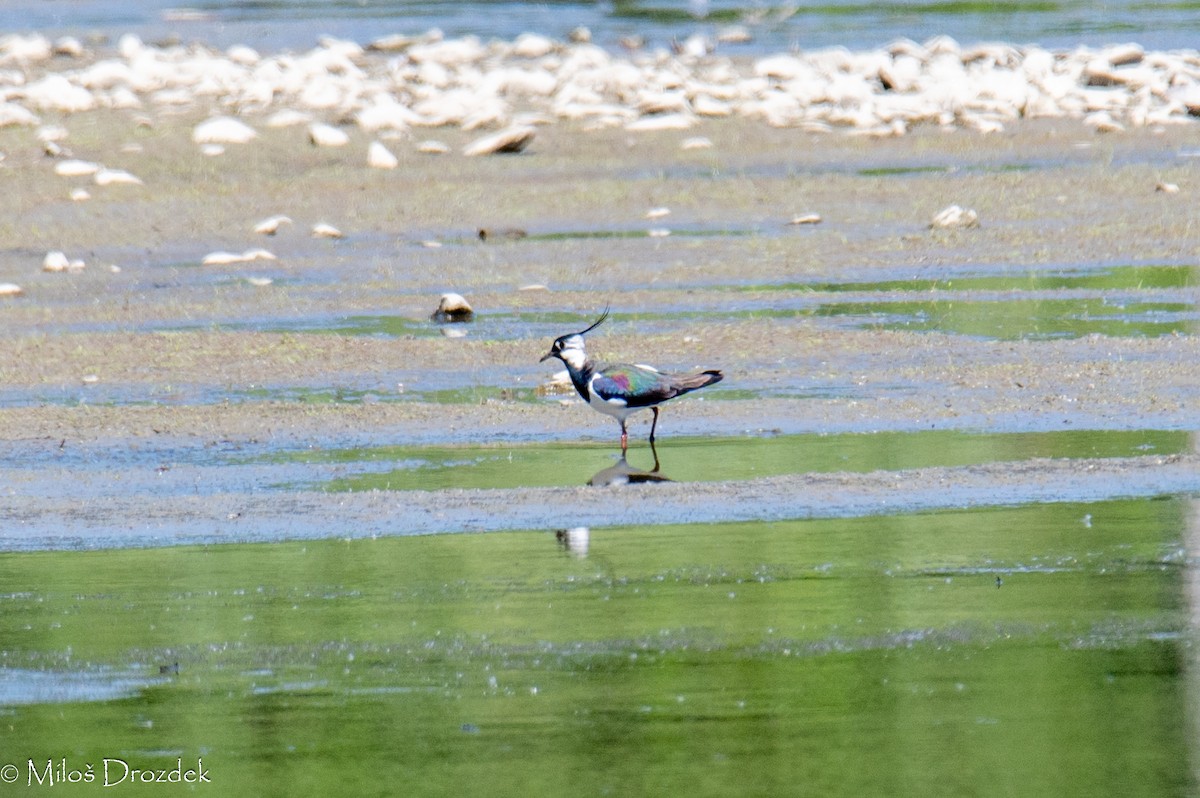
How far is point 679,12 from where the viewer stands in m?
37.1

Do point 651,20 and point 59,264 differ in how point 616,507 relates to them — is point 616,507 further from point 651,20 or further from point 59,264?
point 651,20

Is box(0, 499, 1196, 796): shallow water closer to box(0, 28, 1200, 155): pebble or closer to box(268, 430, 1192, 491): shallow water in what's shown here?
box(268, 430, 1192, 491): shallow water

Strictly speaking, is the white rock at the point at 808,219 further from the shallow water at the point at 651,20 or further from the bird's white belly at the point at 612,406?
the shallow water at the point at 651,20

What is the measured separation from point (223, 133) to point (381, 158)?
7.64 feet

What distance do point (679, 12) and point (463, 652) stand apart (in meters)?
32.0

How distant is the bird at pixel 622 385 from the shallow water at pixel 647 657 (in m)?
1.27

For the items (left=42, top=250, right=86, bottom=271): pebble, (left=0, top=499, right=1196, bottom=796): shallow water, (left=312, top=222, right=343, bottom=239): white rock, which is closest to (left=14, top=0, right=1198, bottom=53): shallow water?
(left=312, top=222, right=343, bottom=239): white rock

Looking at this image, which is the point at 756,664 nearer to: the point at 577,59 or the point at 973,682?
the point at 973,682

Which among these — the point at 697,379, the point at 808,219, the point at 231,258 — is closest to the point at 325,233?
the point at 231,258

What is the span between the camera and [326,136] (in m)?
19.6

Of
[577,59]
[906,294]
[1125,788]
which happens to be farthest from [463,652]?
[577,59]

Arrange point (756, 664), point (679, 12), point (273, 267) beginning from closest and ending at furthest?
point (756, 664), point (273, 267), point (679, 12)

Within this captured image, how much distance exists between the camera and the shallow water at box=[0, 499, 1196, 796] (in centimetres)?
505

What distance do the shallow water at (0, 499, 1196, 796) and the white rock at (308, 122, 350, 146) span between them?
41.9 feet
